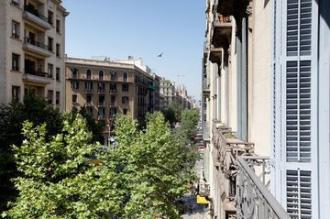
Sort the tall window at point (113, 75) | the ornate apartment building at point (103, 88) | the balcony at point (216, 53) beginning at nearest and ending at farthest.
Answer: the balcony at point (216, 53) < the ornate apartment building at point (103, 88) < the tall window at point (113, 75)

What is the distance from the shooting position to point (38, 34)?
102ft

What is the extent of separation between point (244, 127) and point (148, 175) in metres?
10.0

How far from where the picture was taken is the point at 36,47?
94.9ft

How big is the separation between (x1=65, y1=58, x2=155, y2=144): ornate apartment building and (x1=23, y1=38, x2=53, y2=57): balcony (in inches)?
1352

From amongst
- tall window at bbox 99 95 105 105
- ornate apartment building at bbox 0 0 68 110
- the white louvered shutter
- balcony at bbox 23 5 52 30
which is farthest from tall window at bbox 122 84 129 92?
the white louvered shutter

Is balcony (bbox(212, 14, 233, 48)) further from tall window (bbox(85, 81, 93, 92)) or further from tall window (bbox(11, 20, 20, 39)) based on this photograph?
tall window (bbox(85, 81, 93, 92))

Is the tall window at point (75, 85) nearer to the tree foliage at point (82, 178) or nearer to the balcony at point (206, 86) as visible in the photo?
the balcony at point (206, 86)

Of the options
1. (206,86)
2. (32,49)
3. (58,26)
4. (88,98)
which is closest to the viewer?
(32,49)

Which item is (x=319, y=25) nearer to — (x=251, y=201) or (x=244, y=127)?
(x=251, y=201)

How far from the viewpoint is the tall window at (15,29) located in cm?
2603

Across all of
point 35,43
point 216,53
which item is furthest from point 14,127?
point 35,43

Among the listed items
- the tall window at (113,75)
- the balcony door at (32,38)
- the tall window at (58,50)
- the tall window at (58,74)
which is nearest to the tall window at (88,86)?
the tall window at (113,75)

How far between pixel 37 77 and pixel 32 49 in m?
2.13

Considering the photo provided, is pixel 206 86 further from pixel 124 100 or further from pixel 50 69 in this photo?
pixel 124 100
